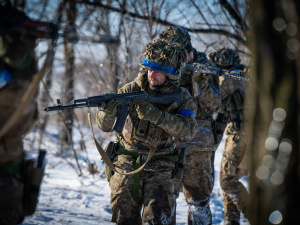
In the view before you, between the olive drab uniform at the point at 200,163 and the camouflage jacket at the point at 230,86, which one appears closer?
the olive drab uniform at the point at 200,163

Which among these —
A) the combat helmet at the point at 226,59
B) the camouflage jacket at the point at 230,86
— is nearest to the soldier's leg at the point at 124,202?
the camouflage jacket at the point at 230,86

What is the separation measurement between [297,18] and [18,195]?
199 centimetres

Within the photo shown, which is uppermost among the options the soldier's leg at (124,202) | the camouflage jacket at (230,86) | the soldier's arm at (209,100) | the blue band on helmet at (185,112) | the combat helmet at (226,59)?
the combat helmet at (226,59)

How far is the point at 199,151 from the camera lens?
435 cm

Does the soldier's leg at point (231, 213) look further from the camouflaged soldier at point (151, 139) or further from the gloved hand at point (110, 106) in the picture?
the gloved hand at point (110, 106)

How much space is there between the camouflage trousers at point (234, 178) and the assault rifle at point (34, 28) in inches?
139

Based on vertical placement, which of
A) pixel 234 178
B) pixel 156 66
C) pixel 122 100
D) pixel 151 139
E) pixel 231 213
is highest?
pixel 156 66

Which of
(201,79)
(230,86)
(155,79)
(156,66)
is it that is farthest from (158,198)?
(230,86)

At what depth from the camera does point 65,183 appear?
254 inches

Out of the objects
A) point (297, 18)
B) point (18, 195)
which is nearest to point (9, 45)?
point (18, 195)

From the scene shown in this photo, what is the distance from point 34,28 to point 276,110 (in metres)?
1.55

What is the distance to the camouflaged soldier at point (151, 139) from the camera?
312 cm

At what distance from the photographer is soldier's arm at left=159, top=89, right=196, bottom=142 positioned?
3137mm

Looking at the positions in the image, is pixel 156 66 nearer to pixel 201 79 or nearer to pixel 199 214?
pixel 201 79
